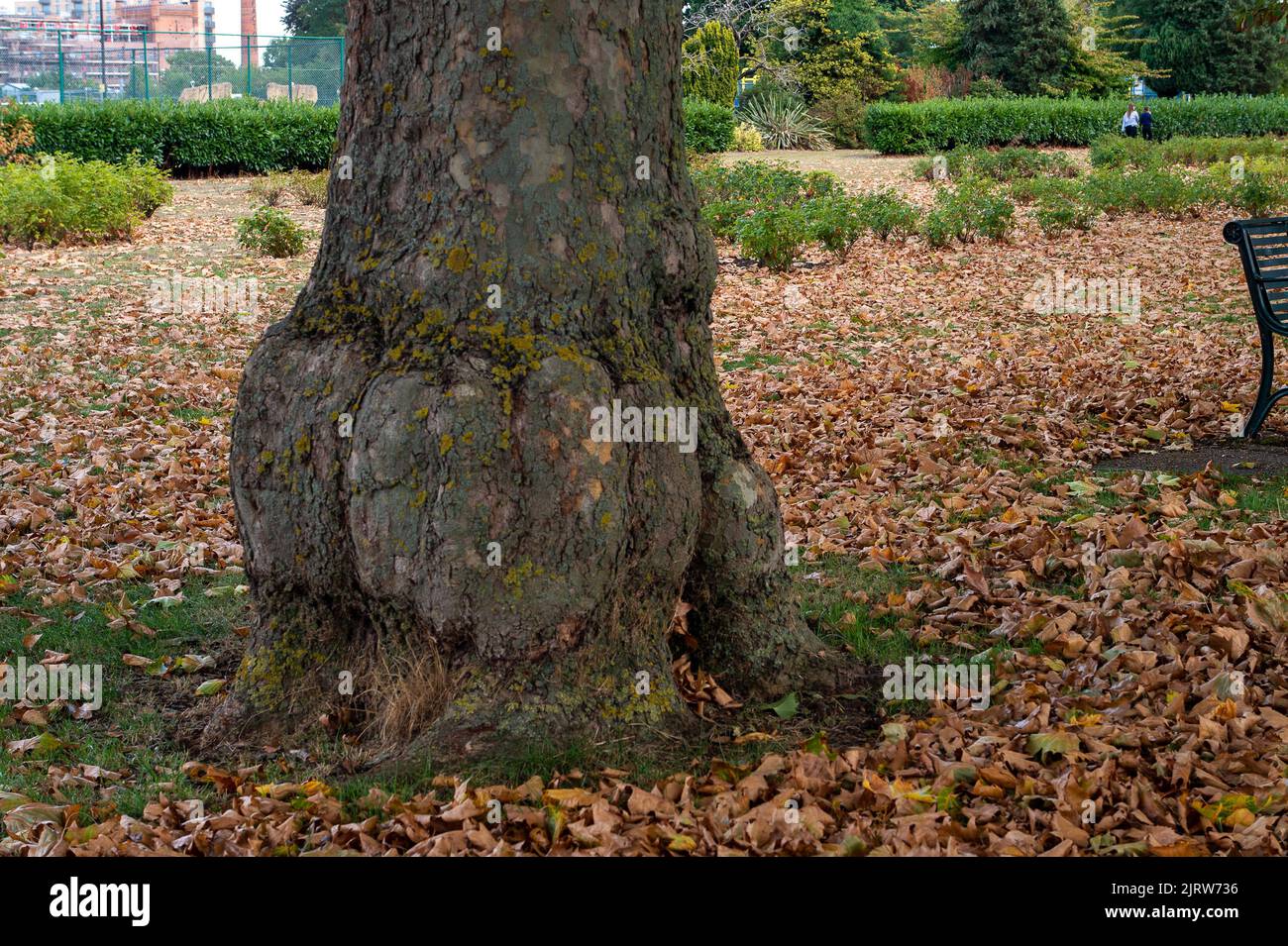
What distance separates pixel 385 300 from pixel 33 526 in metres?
3.19

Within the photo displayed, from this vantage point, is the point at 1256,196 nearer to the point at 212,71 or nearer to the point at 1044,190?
the point at 1044,190

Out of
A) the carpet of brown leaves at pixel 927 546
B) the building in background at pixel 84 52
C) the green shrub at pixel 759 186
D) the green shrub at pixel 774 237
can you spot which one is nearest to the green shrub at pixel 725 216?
the green shrub at pixel 759 186

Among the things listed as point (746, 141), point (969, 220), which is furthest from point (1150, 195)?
point (746, 141)

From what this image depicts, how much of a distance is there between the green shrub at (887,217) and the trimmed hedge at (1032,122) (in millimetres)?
15690

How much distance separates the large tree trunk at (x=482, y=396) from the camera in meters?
3.31

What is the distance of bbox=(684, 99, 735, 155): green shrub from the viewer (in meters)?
27.9

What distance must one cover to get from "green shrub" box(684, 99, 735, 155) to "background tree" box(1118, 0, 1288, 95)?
20.0 m

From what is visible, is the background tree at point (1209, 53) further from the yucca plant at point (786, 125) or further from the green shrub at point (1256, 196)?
the green shrub at point (1256, 196)

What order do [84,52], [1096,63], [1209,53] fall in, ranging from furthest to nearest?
[1209,53] → [84,52] → [1096,63]

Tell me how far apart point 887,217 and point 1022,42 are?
25.9 m

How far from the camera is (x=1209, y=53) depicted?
4175 cm

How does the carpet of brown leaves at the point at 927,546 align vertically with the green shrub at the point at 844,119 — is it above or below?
below

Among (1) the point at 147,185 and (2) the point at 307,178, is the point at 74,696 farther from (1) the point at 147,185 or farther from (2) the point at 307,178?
(2) the point at 307,178
